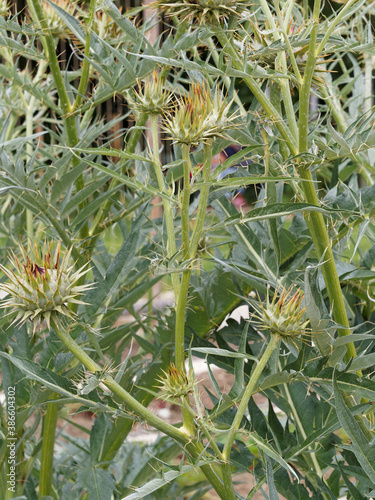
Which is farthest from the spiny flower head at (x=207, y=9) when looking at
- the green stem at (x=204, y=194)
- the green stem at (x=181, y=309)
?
the green stem at (x=181, y=309)

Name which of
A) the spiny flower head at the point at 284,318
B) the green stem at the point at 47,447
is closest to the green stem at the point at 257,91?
the spiny flower head at the point at 284,318

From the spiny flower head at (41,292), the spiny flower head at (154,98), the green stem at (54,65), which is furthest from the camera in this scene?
the green stem at (54,65)

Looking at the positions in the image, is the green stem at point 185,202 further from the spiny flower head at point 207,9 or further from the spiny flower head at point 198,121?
the spiny flower head at point 207,9

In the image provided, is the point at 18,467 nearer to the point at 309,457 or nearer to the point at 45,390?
the point at 45,390

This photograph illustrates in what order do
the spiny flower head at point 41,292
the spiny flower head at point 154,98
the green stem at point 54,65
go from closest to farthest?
the spiny flower head at point 41,292
the spiny flower head at point 154,98
the green stem at point 54,65

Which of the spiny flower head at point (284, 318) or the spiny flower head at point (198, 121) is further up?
the spiny flower head at point (198, 121)

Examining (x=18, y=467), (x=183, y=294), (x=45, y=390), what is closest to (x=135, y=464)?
(x=18, y=467)

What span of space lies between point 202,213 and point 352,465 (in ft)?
1.18

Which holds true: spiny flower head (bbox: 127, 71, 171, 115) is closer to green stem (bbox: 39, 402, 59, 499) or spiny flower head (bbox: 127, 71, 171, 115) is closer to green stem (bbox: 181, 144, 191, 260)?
green stem (bbox: 181, 144, 191, 260)

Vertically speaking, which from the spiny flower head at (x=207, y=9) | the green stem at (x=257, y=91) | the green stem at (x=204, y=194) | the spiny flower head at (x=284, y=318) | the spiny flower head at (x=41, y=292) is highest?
the spiny flower head at (x=207, y=9)

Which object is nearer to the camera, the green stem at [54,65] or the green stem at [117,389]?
the green stem at [117,389]

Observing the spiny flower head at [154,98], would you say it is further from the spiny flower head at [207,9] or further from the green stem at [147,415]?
the green stem at [147,415]

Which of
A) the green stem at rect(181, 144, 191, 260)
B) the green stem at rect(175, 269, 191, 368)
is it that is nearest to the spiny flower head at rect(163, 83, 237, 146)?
the green stem at rect(181, 144, 191, 260)

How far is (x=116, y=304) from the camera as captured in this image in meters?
0.80
